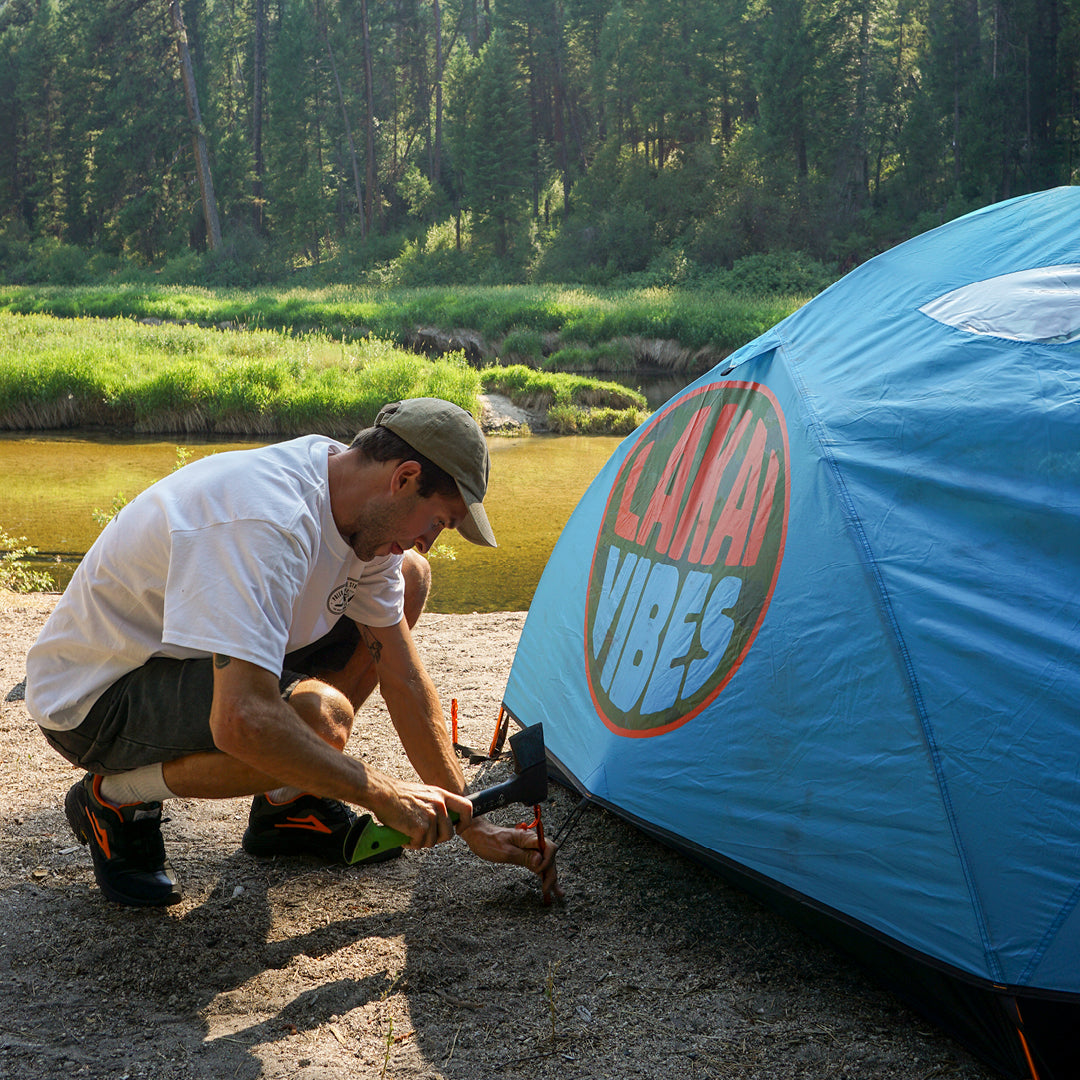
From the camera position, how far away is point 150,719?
232 cm

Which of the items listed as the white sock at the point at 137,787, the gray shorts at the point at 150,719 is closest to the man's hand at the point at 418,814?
the gray shorts at the point at 150,719

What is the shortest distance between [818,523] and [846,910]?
0.90 meters

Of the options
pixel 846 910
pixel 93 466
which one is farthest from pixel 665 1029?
pixel 93 466

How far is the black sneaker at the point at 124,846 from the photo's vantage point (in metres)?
2.51

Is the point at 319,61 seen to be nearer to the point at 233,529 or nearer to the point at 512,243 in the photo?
the point at 512,243

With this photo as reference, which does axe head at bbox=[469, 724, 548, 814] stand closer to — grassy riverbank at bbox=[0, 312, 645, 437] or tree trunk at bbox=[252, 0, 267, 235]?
grassy riverbank at bbox=[0, 312, 645, 437]

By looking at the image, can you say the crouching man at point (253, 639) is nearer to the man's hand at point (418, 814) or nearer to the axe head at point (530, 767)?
the man's hand at point (418, 814)

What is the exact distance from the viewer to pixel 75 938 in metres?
2.42

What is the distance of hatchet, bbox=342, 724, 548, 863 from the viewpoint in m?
2.40

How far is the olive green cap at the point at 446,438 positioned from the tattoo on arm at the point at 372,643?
601 mm

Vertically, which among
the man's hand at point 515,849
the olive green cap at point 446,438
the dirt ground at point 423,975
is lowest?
the dirt ground at point 423,975

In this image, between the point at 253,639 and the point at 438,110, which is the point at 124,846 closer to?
the point at 253,639

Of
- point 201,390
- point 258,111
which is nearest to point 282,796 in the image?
point 201,390

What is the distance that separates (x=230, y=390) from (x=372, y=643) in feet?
36.7
